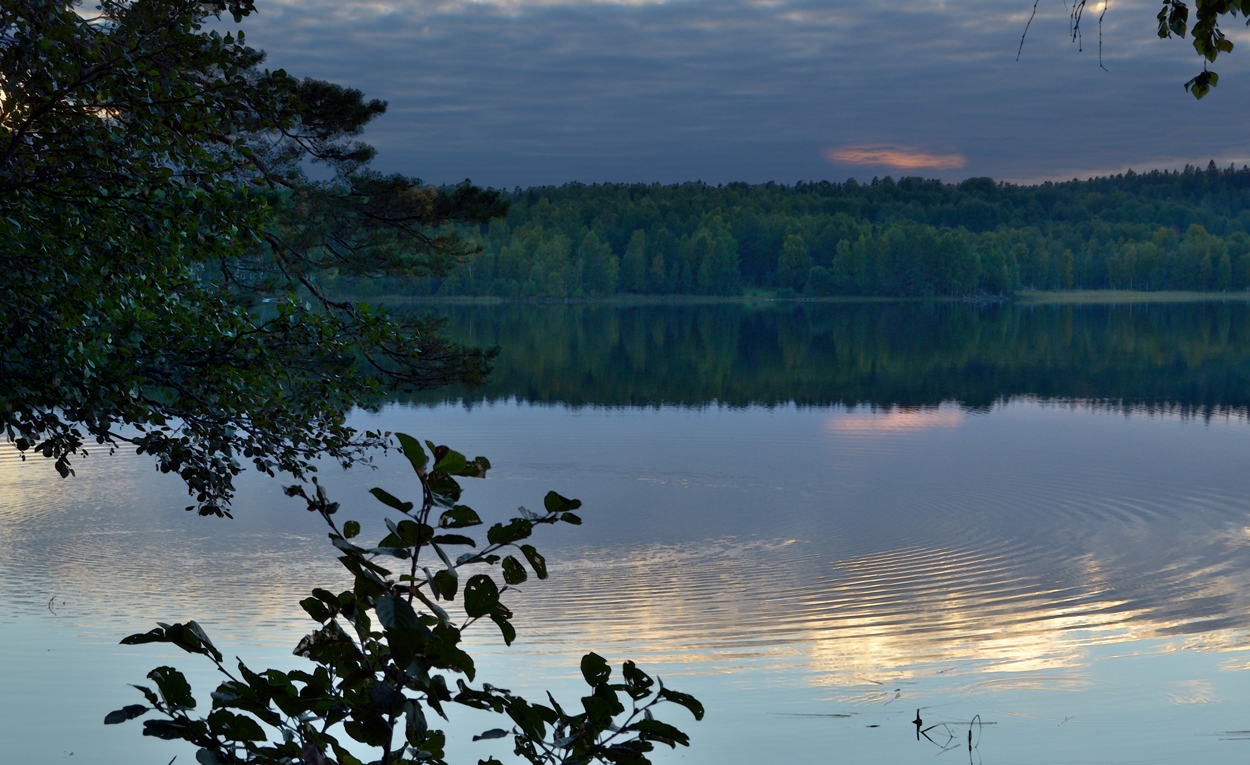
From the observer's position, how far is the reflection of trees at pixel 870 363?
34219 millimetres

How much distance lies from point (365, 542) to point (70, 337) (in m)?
8.89

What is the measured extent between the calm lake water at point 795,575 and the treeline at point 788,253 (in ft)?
333

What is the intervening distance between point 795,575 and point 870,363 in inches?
1364

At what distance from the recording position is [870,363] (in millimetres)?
46625

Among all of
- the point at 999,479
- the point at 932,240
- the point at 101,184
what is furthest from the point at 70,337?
the point at 932,240

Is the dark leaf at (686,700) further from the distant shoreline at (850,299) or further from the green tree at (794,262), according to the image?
the green tree at (794,262)

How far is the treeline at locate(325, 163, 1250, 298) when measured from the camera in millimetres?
141375

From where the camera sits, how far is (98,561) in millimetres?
13672

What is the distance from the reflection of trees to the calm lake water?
319 centimetres

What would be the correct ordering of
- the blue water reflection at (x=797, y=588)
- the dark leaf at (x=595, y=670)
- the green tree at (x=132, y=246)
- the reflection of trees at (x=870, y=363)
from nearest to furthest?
the dark leaf at (x=595, y=670)
the green tree at (x=132, y=246)
the blue water reflection at (x=797, y=588)
the reflection of trees at (x=870, y=363)

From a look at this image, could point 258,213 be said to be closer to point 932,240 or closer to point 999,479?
point 999,479

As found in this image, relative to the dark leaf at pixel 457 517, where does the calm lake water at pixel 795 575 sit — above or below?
below

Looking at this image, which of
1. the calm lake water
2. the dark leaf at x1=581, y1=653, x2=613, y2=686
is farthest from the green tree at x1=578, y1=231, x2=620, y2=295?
the dark leaf at x1=581, y1=653, x2=613, y2=686

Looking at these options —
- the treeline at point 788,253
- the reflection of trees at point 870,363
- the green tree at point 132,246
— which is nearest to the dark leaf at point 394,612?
the green tree at point 132,246
